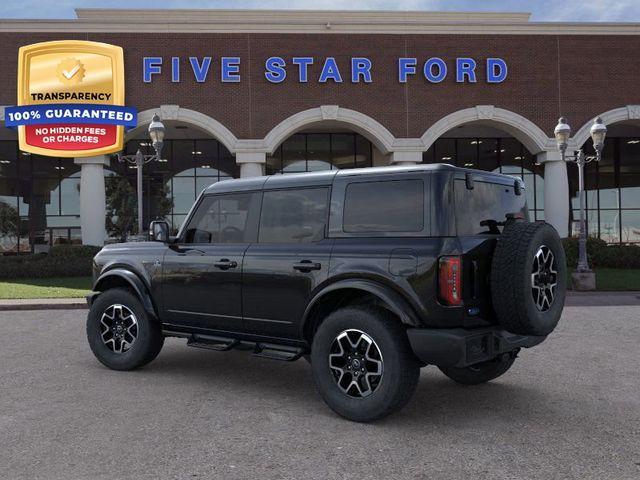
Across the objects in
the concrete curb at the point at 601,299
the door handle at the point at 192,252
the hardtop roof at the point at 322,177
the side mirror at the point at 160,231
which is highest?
the hardtop roof at the point at 322,177

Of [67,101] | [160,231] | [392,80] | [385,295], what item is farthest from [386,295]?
[67,101]

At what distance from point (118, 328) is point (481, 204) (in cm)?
437

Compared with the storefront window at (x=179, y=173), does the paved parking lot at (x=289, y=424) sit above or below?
below

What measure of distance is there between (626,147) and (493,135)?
31.6 ft

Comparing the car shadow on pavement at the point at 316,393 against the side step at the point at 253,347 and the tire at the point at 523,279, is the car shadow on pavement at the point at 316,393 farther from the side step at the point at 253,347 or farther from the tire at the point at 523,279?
the tire at the point at 523,279

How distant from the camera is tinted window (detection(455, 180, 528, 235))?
4632 mm

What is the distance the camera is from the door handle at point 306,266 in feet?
16.2

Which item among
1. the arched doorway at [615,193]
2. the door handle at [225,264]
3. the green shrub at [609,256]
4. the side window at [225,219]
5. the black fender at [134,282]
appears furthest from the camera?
the arched doorway at [615,193]

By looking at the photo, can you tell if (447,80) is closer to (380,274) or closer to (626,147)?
(626,147)

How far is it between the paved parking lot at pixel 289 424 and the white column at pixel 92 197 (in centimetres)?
1656

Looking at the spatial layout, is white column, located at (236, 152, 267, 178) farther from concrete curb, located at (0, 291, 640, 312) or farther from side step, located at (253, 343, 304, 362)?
side step, located at (253, 343, 304, 362)

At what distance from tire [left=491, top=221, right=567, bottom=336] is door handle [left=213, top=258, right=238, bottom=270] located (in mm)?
2480

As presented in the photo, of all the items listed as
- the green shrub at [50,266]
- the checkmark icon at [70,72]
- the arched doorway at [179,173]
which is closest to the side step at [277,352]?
the green shrub at [50,266]

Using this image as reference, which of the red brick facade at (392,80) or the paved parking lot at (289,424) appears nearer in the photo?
the paved parking lot at (289,424)
